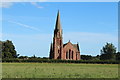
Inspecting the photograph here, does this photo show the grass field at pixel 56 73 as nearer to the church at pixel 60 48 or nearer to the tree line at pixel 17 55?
the tree line at pixel 17 55

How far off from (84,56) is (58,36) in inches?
1997

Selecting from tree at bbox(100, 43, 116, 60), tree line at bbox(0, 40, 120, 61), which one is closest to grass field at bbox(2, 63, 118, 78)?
tree line at bbox(0, 40, 120, 61)

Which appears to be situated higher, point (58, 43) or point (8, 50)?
point (58, 43)

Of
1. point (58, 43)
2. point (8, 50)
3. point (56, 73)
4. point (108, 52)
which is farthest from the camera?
point (108, 52)

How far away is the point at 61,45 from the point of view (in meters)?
116

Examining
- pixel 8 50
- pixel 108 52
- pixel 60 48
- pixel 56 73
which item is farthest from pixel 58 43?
pixel 56 73

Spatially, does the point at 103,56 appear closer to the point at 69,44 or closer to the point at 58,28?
the point at 69,44

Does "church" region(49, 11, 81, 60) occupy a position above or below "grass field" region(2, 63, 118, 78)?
above

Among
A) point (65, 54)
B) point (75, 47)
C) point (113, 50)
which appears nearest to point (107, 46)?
point (113, 50)

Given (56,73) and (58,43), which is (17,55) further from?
(56,73)

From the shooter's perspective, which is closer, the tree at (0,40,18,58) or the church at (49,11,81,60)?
the tree at (0,40,18,58)

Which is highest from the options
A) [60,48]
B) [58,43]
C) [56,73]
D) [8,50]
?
[58,43]

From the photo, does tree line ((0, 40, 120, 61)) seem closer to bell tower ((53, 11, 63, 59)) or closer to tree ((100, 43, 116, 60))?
tree ((100, 43, 116, 60))

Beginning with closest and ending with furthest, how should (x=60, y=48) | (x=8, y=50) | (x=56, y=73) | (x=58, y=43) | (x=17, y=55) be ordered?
(x=56, y=73)
(x=60, y=48)
(x=58, y=43)
(x=8, y=50)
(x=17, y=55)
